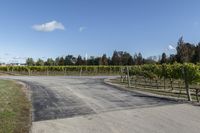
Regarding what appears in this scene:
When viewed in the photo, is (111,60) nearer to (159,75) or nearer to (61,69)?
(61,69)

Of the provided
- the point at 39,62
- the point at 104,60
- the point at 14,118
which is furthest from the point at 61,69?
the point at 14,118

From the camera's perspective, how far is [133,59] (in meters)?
98.8

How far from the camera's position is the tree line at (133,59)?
68.4m

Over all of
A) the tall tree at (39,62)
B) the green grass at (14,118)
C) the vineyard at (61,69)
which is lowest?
the green grass at (14,118)

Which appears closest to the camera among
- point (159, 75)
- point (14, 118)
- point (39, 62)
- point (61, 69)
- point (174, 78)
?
point (14, 118)

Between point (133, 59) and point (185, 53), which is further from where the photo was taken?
point (133, 59)

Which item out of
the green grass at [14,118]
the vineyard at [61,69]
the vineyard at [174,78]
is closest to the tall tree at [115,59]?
the vineyard at [61,69]

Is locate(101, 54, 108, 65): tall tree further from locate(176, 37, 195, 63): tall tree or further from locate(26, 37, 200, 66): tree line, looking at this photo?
locate(176, 37, 195, 63): tall tree

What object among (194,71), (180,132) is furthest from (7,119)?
(194,71)

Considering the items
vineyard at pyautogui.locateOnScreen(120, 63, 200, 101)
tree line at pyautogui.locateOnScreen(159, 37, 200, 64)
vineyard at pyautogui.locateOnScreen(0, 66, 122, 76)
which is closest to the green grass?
vineyard at pyautogui.locateOnScreen(120, 63, 200, 101)

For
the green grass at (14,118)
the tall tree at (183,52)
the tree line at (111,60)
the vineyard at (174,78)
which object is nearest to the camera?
the green grass at (14,118)

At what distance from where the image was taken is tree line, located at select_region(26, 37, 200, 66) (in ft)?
224

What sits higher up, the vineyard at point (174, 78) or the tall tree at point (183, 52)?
the tall tree at point (183, 52)

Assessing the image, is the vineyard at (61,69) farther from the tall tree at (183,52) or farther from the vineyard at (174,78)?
the vineyard at (174,78)
